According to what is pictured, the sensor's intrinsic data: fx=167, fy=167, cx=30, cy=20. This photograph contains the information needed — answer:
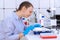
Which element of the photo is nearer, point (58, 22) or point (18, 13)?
point (18, 13)

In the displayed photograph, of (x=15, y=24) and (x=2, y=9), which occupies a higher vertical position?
(x=2, y=9)

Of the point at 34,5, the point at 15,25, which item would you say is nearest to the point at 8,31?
the point at 15,25

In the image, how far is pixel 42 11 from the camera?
2.58 metres

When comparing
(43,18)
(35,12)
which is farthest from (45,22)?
(35,12)

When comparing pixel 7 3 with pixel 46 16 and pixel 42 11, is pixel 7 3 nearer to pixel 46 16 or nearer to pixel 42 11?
pixel 42 11

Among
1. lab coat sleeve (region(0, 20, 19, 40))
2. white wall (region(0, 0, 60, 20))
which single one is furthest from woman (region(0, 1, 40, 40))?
white wall (region(0, 0, 60, 20))

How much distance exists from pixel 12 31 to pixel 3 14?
3.23 feet

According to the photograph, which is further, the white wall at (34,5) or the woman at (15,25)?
the white wall at (34,5)

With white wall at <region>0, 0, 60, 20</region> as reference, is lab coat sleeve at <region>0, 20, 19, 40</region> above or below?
below

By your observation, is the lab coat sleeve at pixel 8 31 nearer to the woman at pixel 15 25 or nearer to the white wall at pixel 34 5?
the woman at pixel 15 25

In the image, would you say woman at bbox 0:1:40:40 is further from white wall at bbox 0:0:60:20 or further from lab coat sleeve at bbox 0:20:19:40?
white wall at bbox 0:0:60:20

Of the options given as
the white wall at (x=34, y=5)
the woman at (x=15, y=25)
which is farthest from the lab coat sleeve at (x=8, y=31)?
the white wall at (x=34, y=5)

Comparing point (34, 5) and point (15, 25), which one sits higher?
point (34, 5)

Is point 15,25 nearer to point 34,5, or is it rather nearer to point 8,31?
point 8,31
